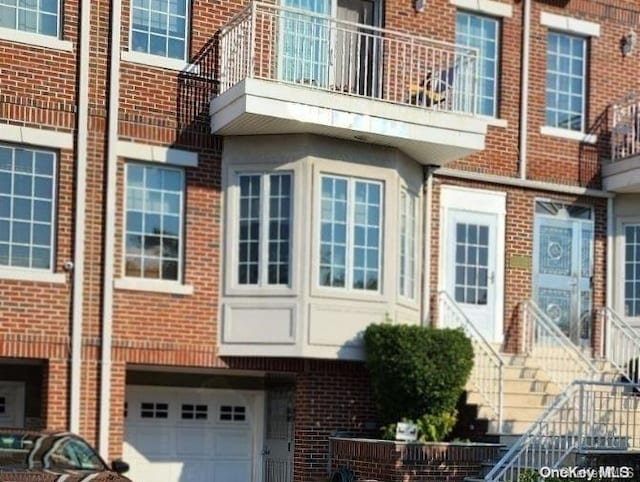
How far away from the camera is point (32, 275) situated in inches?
606

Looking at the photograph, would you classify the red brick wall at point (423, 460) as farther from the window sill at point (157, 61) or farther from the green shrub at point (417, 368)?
the window sill at point (157, 61)

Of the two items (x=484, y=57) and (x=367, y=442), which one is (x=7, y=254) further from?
(x=484, y=57)

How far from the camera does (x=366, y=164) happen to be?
16891mm

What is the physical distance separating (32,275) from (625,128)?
9.65 metres

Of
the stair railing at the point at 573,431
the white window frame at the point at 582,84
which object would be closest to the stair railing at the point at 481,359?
the stair railing at the point at 573,431

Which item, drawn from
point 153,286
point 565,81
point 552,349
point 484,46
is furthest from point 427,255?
point 153,286

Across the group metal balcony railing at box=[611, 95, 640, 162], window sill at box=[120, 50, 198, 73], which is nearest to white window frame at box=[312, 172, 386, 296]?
window sill at box=[120, 50, 198, 73]

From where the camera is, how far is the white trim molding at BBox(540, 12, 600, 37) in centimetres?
1930

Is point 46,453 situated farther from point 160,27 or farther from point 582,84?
point 582,84

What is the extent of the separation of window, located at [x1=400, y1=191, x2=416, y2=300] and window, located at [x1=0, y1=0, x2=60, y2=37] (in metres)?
5.30

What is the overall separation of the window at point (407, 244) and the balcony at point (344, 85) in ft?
2.28

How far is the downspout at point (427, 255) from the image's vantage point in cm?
1789

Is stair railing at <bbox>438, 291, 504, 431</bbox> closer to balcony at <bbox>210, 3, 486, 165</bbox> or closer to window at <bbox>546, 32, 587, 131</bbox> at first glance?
balcony at <bbox>210, 3, 486, 165</bbox>

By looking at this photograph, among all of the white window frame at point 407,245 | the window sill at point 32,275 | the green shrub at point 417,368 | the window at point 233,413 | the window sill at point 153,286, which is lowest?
the window at point 233,413
